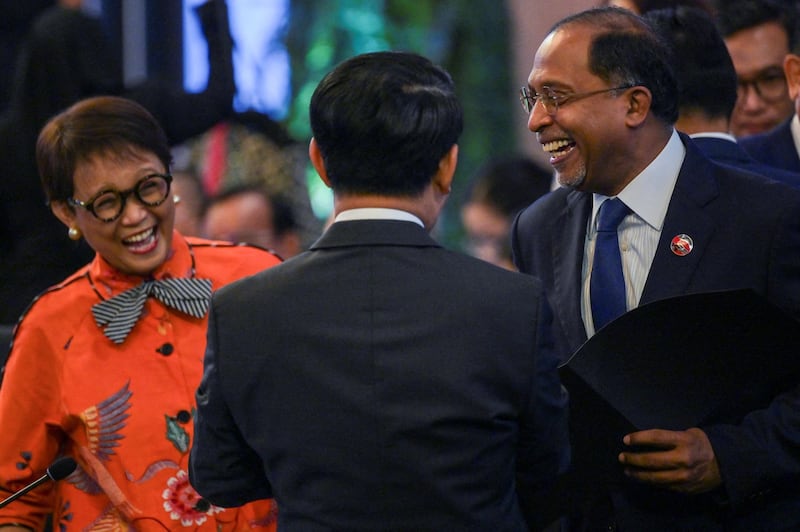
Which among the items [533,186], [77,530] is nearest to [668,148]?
[77,530]

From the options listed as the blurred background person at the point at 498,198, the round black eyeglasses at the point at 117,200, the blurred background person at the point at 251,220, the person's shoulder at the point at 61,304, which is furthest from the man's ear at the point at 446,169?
the blurred background person at the point at 251,220

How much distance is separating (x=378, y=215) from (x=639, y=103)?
74cm

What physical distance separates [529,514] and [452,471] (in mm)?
503

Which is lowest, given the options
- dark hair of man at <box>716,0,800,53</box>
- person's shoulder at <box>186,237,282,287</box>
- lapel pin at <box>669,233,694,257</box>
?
person's shoulder at <box>186,237,282,287</box>

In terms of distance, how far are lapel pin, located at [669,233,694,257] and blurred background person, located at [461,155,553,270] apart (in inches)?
87.4

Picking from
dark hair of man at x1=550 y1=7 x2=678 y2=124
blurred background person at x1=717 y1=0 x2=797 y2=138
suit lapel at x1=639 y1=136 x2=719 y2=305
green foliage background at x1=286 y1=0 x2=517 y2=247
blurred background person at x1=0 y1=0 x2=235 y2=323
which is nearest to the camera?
suit lapel at x1=639 y1=136 x2=719 y2=305

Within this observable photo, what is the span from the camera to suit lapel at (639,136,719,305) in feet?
7.71

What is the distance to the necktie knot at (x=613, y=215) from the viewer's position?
247 cm

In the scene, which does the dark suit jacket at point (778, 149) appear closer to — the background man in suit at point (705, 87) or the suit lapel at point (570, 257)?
the background man in suit at point (705, 87)

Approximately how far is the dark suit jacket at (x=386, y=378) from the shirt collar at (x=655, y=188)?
1.81ft

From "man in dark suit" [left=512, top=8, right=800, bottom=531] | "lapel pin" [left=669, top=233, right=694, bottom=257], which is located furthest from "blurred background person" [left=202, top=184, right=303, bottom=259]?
"lapel pin" [left=669, top=233, right=694, bottom=257]

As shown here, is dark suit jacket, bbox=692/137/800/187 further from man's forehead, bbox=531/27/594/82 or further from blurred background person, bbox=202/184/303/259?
blurred background person, bbox=202/184/303/259

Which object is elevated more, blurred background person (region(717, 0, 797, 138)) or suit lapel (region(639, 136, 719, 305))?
blurred background person (region(717, 0, 797, 138))

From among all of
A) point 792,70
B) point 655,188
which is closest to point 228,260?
point 655,188
